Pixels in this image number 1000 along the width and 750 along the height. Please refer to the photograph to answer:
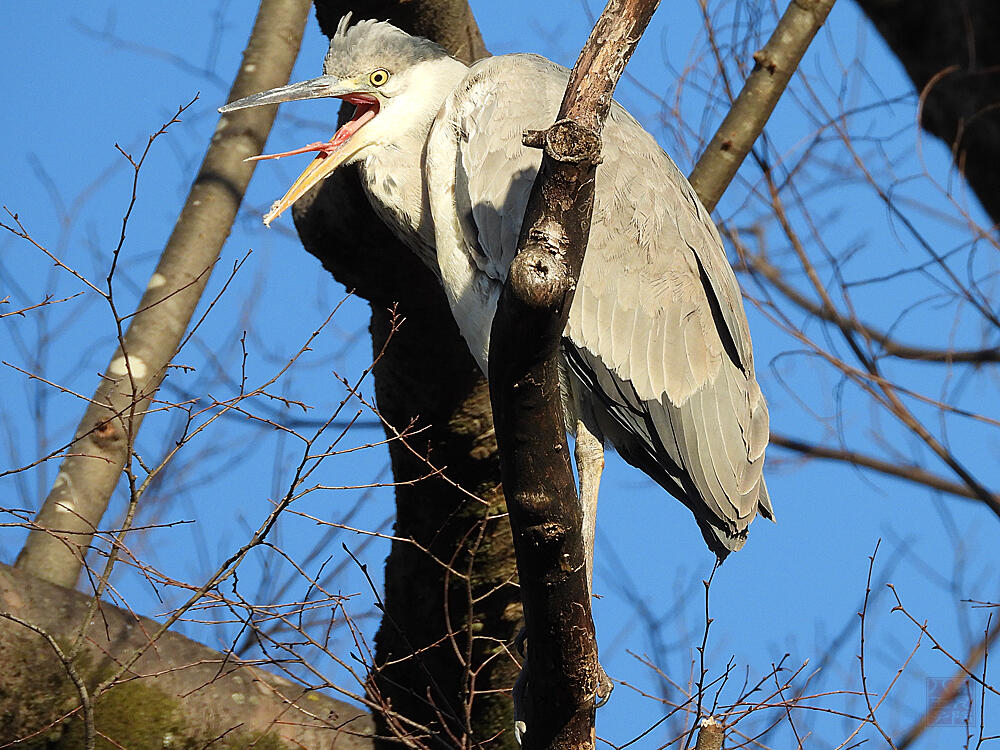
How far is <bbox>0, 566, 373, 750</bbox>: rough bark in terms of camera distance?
7.65 ft

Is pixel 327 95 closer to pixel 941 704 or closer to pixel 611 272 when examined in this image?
pixel 611 272

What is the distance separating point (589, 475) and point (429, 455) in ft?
1.91

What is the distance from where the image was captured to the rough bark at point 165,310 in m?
2.84

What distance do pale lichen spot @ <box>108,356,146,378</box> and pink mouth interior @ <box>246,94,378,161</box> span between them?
634 millimetres

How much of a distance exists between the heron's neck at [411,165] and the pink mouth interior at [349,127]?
0.28 ft

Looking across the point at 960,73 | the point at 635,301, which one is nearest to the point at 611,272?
the point at 635,301

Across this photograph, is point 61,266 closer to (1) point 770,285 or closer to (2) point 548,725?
(2) point 548,725

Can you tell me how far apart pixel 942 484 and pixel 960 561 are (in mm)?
265

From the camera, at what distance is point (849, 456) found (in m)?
3.94

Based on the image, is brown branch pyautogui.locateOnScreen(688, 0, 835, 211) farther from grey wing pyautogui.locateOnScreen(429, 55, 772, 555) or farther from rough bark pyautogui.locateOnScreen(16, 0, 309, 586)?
rough bark pyautogui.locateOnScreen(16, 0, 309, 586)

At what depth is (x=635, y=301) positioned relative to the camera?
2.65 meters

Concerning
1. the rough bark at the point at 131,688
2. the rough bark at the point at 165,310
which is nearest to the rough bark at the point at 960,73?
the rough bark at the point at 165,310

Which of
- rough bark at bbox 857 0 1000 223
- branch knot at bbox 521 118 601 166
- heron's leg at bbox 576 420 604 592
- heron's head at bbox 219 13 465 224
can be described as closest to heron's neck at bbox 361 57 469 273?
heron's head at bbox 219 13 465 224

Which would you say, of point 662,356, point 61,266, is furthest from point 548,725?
point 61,266
